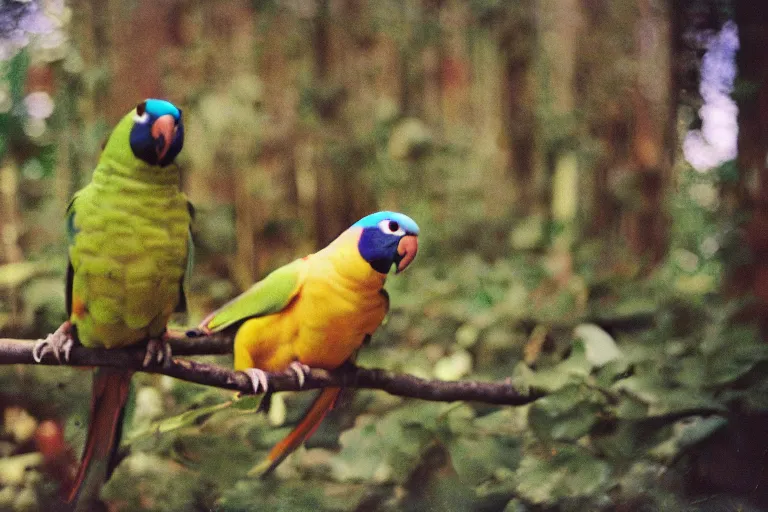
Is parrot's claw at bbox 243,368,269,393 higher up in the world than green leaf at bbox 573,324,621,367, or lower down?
higher up

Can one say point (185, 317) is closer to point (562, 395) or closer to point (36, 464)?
point (36, 464)

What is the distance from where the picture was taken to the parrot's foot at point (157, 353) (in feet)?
2.11

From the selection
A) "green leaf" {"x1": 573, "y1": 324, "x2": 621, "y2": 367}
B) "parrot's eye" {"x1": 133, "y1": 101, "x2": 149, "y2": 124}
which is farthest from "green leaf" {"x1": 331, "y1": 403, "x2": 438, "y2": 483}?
"parrot's eye" {"x1": 133, "y1": 101, "x2": 149, "y2": 124}

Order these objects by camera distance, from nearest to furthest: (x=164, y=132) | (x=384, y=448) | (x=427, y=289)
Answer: (x=164, y=132)
(x=384, y=448)
(x=427, y=289)

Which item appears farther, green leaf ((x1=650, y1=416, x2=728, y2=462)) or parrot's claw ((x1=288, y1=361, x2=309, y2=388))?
green leaf ((x1=650, y1=416, x2=728, y2=462))

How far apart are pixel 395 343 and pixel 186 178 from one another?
0.51 metres

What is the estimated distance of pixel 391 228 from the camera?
0.67m

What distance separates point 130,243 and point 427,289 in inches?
28.0

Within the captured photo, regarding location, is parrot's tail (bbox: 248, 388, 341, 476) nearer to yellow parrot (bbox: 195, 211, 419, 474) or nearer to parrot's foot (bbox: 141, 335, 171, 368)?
yellow parrot (bbox: 195, 211, 419, 474)

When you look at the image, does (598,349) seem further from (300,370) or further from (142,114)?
(142,114)

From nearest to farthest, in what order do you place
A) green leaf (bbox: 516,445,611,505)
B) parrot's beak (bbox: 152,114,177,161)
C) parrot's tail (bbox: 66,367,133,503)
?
parrot's beak (bbox: 152,114,177,161) < parrot's tail (bbox: 66,367,133,503) < green leaf (bbox: 516,445,611,505)

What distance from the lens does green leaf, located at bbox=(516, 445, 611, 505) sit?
0.81 meters

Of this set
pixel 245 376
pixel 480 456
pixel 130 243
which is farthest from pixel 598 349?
pixel 130 243

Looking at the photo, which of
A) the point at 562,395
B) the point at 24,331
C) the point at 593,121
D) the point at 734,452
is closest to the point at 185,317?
the point at 24,331
